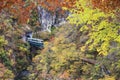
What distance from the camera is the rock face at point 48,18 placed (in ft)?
119

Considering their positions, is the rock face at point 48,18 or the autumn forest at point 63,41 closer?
the autumn forest at point 63,41

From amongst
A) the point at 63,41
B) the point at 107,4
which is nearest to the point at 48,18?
the point at 63,41

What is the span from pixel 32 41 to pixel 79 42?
12.7m

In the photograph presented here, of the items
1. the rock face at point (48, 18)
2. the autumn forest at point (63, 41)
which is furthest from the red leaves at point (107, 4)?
the rock face at point (48, 18)

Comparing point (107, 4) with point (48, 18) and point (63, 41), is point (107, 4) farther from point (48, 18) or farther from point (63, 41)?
point (48, 18)

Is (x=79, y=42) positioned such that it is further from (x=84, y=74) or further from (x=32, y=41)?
(x=32, y=41)

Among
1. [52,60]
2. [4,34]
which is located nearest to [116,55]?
[52,60]

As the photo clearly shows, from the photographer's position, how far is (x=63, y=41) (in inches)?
804

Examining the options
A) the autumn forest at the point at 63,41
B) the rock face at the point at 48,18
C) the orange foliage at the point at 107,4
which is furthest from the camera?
the rock face at the point at 48,18

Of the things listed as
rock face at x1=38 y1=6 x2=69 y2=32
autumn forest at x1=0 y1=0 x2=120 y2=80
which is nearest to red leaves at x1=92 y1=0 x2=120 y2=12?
autumn forest at x1=0 y1=0 x2=120 y2=80

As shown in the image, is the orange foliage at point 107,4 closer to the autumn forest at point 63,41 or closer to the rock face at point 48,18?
the autumn forest at point 63,41

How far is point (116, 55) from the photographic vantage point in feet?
51.5

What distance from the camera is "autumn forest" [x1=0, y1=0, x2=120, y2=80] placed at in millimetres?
9843

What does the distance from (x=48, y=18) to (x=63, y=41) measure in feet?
55.7
